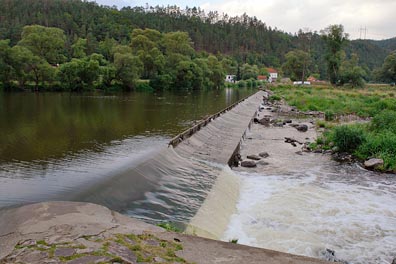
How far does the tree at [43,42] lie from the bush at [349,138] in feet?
197

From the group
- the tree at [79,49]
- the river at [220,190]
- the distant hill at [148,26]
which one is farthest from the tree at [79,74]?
the river at [220,190]

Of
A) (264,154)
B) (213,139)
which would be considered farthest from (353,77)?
(264,154)

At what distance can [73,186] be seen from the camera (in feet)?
33.9

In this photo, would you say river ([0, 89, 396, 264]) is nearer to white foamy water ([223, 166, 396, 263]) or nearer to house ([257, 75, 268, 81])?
white foamy water ([223, 166, 396, 263])

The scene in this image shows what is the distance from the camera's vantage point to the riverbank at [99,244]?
5598 mm

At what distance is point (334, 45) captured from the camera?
83.8 meters

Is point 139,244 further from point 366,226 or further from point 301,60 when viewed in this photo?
point 301,60

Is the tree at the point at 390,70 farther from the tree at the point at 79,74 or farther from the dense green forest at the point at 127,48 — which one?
the tree at the point at 79,74

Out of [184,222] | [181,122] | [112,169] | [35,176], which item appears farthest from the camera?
[181,122]

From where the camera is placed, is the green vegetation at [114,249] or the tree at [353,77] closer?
the green vegetation at [114,249]

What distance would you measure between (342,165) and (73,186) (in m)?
13.3

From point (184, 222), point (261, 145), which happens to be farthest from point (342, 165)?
point (184, 222)

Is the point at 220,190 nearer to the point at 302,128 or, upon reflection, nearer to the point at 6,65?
the point at 302,128

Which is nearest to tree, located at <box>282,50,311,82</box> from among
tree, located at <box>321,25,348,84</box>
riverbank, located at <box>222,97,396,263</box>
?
tree, located at <box>321,25,348,84</box>
